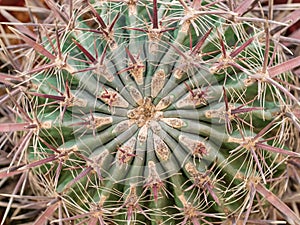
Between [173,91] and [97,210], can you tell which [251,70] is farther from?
[97,210]

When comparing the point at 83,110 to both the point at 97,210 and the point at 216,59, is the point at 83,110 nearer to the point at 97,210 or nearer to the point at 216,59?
the point at 97,210

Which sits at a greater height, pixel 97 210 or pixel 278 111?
pixel 278 111

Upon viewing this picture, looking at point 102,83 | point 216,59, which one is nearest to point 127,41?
point 102,83

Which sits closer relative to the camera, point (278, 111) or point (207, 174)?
point (207, 174)

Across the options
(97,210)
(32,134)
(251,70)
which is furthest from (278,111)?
(32,134)

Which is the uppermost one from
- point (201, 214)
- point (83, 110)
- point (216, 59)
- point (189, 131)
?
point (216, 59)

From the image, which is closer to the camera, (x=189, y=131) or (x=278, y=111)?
(x=189, y=131)
